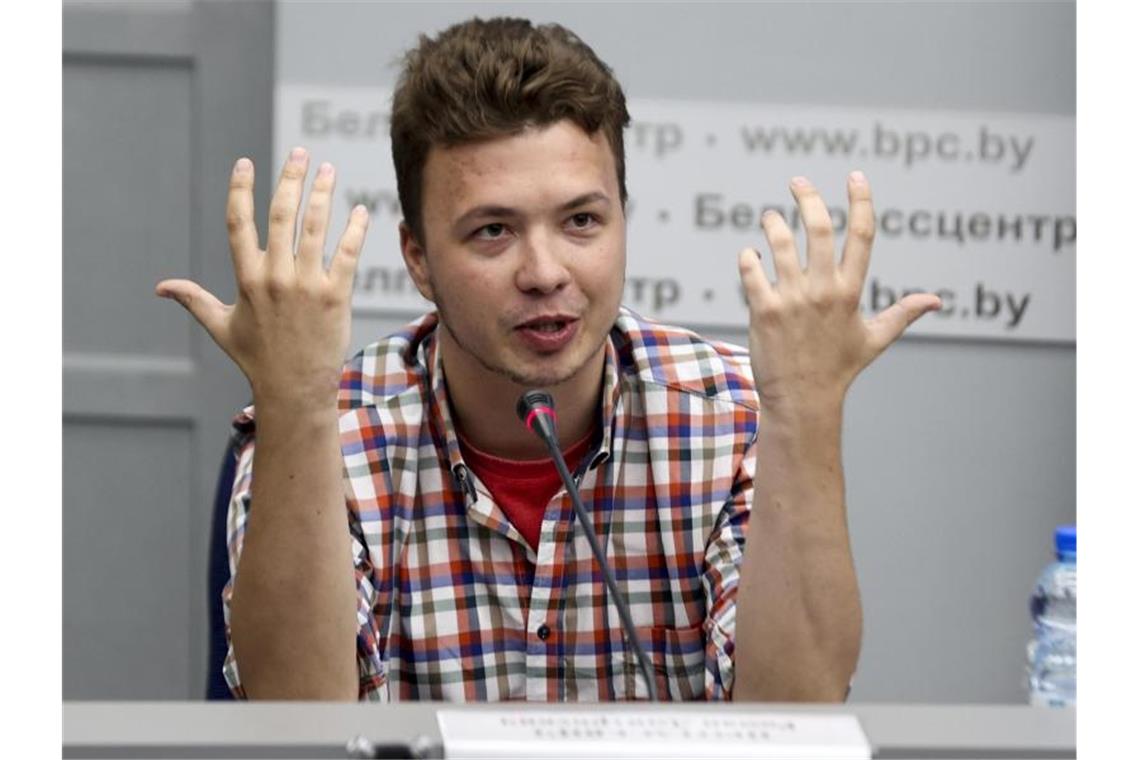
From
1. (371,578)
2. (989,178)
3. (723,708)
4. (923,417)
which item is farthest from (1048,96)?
(723,708)

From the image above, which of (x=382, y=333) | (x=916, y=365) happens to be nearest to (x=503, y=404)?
(x=382, y=333)

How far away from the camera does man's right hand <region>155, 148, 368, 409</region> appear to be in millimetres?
1384

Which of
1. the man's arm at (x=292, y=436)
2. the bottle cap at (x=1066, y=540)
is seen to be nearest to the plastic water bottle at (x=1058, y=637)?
the bottle cap at (x=1066, y=540)

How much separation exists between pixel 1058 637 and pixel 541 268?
3.79 feet

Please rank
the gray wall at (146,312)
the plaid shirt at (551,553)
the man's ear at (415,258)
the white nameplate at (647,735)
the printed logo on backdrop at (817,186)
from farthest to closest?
the gray wall at (146,312) → the printed logo on backdrop at (817,186) → the man's ear at (415,258) → the plaid shirt at (551,553) → the white nameplate at (647,735)

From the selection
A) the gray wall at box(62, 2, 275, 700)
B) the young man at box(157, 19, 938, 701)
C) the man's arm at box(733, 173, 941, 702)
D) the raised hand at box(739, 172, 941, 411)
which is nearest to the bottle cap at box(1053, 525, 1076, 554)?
the young man at box(157, 19, 938, 701)

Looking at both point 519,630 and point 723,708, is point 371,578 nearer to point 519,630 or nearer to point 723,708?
point 519,630

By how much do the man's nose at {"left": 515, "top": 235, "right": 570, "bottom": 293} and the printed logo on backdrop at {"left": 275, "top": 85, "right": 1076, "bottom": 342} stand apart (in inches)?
52.4

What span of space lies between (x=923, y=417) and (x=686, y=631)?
1.47 metres

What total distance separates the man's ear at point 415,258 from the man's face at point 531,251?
9 centimetres

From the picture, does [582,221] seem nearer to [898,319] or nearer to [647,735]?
[898,319]

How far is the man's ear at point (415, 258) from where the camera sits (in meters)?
1.79

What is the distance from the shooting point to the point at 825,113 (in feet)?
9.71

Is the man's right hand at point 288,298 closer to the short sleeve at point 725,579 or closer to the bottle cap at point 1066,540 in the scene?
the short sleeve at point 725,579
